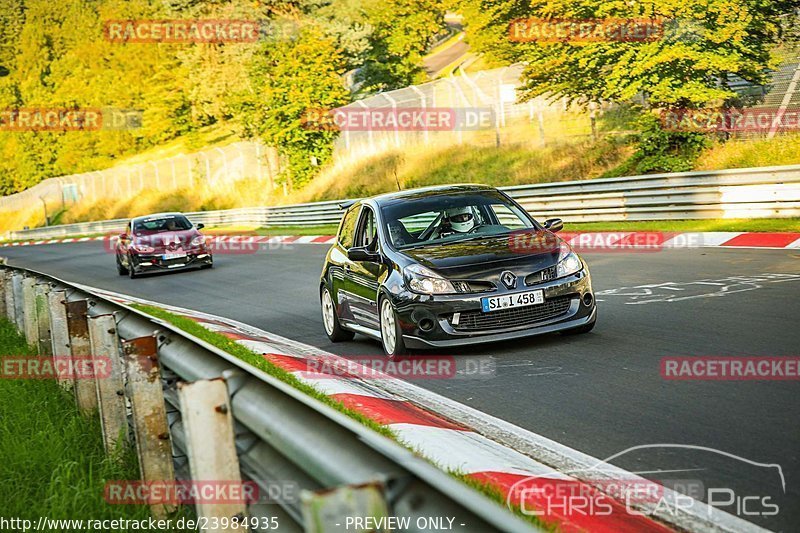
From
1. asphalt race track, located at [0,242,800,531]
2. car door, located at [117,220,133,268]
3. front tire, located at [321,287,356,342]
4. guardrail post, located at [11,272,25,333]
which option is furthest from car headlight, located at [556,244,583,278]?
car door, located at [117,220,133,268]

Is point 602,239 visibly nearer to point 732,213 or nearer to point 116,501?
point 732,213

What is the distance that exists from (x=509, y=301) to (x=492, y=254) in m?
0.57

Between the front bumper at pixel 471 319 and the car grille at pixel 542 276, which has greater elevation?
the car grille at pixel 542 276

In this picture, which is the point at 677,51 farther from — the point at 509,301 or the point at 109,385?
the point at 109,385

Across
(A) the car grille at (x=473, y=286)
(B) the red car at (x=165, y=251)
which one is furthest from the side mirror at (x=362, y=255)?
(B) the red car at (x=165, y=251)

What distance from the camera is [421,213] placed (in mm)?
10922

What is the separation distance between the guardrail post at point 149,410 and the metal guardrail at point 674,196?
1555 cm

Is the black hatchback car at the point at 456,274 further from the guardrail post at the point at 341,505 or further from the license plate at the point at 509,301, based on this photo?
the guardrail post at the point at 341,505

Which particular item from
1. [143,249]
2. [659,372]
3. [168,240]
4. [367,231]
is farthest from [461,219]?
[143,249]

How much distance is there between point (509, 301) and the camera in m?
9.50

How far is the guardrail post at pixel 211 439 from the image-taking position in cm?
380

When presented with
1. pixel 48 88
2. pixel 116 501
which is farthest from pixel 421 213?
pixel 48 88

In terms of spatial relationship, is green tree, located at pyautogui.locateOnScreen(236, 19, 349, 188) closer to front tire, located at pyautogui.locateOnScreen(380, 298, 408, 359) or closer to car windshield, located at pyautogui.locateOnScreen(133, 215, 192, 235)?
car windshield, located at pyautogui.locateOnScreen(133, 215, 192, 235)

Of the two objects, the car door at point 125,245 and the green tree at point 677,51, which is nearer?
the green tree at point 677,51
